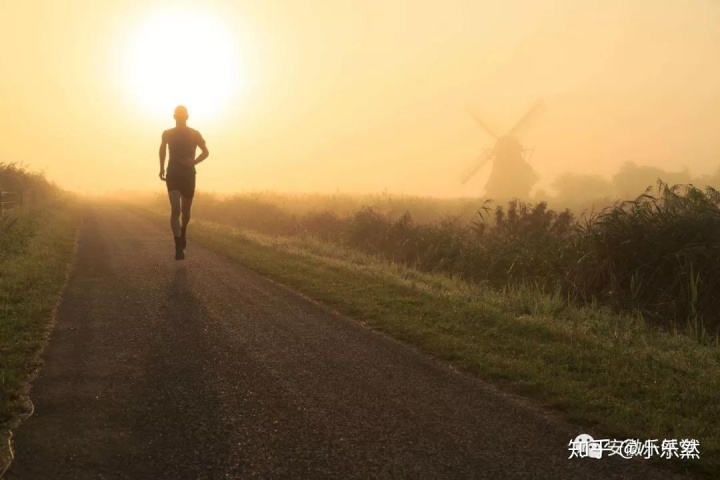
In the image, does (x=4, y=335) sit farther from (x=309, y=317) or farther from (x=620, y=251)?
(x=620, y=251)

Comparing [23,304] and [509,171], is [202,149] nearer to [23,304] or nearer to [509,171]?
[23,304]

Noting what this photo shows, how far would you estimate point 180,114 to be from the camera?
10195 mm

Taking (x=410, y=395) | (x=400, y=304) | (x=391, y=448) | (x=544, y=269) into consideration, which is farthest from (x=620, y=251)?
(x=391, y=448)

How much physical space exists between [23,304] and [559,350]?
21.9 ft

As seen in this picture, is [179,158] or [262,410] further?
[179,158]

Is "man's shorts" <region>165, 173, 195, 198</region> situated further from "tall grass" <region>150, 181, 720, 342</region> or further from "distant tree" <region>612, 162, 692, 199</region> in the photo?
"distant tree" <region>612, 162, 692, 199</region>

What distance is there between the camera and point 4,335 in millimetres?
5617

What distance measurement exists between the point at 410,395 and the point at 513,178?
72684mm

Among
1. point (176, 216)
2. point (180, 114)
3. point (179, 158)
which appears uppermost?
point (180, 114)

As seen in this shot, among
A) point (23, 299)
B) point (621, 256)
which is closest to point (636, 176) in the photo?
point (621, 256)

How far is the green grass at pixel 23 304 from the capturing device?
4.15 metres

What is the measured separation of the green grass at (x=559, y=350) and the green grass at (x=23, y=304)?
375 centimetres

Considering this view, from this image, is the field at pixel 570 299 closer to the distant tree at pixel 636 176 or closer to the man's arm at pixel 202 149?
the man's arm at pixel 202 149

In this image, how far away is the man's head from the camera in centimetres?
1019
